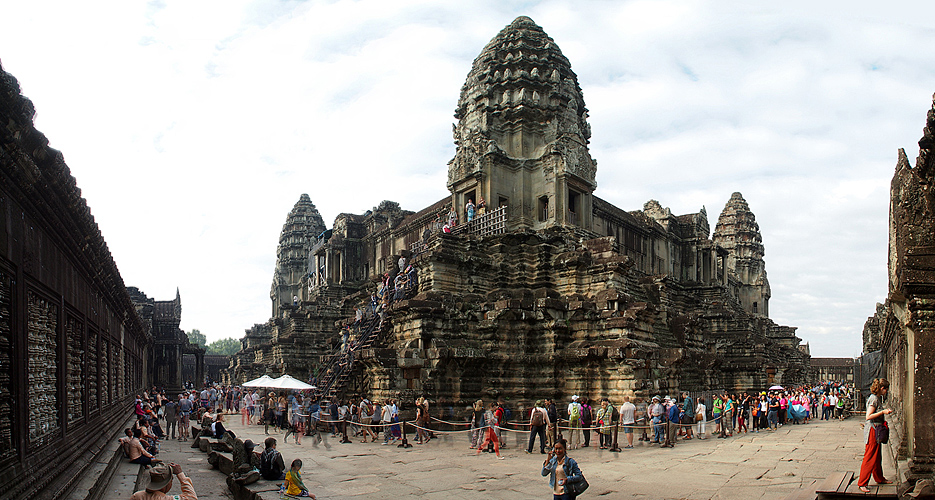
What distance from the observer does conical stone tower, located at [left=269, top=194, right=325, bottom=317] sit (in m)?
56.3

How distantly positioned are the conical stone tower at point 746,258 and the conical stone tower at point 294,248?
1296 inches

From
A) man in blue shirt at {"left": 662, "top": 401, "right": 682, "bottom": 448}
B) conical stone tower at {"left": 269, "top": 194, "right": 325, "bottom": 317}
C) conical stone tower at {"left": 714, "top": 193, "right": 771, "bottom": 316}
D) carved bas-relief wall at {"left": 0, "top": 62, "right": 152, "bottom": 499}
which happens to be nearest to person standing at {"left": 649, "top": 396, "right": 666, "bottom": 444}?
man in blue shirt at {"left": 662, "top": 401, "right": 682, "bottom": 448}

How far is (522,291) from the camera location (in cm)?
2161

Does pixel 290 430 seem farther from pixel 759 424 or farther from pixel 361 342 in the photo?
pixel 759 424

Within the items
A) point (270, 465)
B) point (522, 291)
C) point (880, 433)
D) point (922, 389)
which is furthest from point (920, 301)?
point (522, 291)

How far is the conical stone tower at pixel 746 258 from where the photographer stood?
50.9 metres

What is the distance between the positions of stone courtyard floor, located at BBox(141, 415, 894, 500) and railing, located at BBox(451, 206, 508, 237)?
27.3 feet

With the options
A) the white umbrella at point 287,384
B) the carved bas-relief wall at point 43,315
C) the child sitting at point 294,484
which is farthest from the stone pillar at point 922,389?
the white umbrella at point 287,384

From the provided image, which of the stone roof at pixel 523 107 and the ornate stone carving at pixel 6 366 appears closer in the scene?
the ornate stone carving at pixel 6 366

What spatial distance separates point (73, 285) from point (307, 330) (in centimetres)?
2378

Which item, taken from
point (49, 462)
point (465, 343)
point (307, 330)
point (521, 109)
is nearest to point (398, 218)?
point (307, 330)

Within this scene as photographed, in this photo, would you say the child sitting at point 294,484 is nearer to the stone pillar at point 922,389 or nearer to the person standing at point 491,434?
the person standing at point 491,434

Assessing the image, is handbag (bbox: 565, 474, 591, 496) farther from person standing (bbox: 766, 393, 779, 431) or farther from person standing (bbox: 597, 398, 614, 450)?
person standing (bbox: 766, 393, 779, 431)

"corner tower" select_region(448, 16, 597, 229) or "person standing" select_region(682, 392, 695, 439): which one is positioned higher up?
"corner tower" select_region(448, 16, 597, 229)
